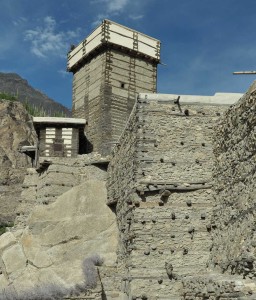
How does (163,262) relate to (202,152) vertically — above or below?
below

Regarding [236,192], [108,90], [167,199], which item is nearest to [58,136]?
[108,90]

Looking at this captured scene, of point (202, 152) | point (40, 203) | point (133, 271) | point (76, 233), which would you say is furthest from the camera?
point (40, 203)

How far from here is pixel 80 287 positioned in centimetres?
1670

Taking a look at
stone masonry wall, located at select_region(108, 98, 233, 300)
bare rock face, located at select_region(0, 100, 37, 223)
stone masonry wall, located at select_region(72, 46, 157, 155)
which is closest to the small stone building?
stone masonry wall, located at select_region(72, 46, 157, 155)

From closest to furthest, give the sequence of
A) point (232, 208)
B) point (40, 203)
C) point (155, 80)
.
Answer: point (232, 208), point (40, 203), point (155, 80)

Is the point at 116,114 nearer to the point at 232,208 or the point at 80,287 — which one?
the point at 80,287

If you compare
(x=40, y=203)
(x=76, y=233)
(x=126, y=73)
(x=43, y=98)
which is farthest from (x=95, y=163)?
(x=43, y=98)

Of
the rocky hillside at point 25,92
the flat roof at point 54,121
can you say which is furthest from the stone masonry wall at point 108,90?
the rocky hillside at point 25,92

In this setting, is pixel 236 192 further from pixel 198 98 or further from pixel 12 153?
pixel 12 153

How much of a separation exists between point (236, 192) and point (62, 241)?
9368 mm

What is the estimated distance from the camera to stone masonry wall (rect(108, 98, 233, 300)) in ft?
46.9

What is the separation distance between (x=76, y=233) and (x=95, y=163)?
5470 millimetres

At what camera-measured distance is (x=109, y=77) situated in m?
28.9

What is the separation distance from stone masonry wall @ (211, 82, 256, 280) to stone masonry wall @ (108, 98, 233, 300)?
66 centimetres
